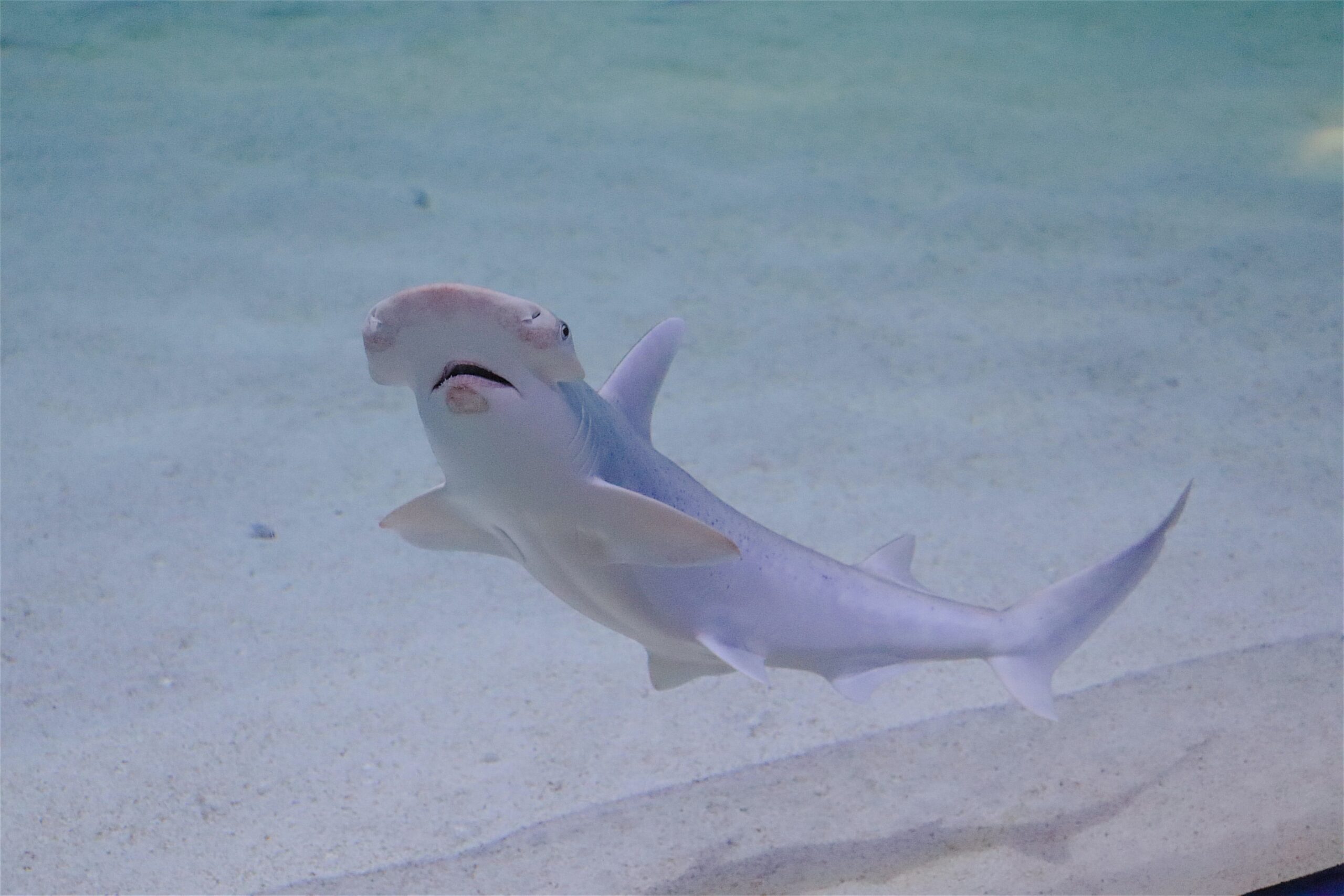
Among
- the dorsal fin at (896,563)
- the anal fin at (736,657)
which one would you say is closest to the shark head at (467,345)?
the anal fin at (736,657)

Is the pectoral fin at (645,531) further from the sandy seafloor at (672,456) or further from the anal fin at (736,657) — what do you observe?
the sandy seafloor at (672,456)

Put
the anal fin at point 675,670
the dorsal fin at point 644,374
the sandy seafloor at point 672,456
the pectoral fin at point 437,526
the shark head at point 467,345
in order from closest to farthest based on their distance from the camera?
the shark head at point 467,345
the pectoral fin at point 437,526
the dorsal fin at point 644,374
the anal fin at point 675,670
the sandy seafloor at point 672,456

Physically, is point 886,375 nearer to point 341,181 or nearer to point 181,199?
point 341,181

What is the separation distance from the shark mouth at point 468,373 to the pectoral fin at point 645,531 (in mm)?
250

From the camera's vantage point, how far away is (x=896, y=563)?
2141mm

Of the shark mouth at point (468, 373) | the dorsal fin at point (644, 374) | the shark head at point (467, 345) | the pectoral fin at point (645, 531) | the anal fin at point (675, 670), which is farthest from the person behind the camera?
the anal fin at point (675, 670)

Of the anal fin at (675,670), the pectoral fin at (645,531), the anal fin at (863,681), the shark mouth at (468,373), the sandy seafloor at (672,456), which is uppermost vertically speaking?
the shark mouth at (468,373)

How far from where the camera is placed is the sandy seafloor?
2467mm

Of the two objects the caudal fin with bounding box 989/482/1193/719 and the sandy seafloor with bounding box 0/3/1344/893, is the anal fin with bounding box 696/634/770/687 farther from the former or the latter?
the sandy seafloor with bounding box 0/3/1344/893

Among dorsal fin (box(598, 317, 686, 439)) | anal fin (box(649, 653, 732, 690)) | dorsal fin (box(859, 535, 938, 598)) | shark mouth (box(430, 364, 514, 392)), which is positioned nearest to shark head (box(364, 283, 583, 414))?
shark mouth (box(430, 364, 514, 392))

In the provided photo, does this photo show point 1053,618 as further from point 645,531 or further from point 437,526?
point 437,526

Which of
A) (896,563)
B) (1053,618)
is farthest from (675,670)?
(1053,618)

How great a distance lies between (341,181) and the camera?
7.51 meters

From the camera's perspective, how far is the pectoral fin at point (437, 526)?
178cm
